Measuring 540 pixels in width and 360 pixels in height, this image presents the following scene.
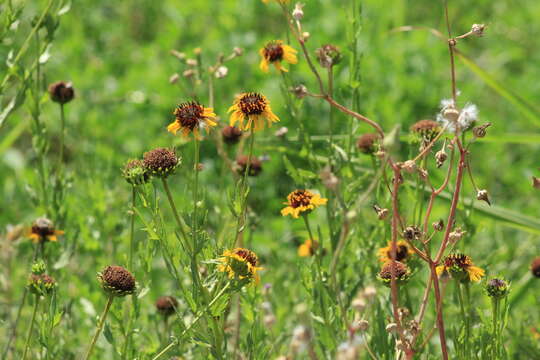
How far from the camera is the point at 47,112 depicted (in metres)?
3.35

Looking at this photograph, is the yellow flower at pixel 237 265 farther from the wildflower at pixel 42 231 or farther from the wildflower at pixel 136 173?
the wildflower at pixel 42 231

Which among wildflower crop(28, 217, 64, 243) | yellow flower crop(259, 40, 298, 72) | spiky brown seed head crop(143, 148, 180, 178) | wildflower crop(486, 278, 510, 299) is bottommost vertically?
wildflower crop(486, 278, 510, 299)

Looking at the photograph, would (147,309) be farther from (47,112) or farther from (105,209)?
(47,112)

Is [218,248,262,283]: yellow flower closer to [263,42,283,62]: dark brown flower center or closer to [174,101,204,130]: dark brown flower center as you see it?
[174,101,204,130]: dark brown flower center

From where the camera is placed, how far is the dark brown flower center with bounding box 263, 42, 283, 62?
157cm

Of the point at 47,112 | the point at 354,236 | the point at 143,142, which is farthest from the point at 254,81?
the point at 354,236

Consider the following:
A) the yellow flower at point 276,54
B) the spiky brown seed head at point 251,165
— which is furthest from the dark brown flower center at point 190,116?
the spiky brown seed head at point 251,165

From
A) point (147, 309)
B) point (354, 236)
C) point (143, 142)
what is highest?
point (143, 142)

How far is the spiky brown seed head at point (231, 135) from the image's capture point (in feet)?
6.31

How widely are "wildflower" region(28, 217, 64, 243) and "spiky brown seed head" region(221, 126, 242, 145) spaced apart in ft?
1.58

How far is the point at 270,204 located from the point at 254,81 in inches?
26.0

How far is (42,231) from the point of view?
5.48 feet

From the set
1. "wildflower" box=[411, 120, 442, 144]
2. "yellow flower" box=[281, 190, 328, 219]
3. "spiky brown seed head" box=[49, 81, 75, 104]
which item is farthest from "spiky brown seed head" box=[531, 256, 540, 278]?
"spiky brown seed head" box=[49, 81, 75, 104]

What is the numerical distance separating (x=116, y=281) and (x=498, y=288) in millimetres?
642
